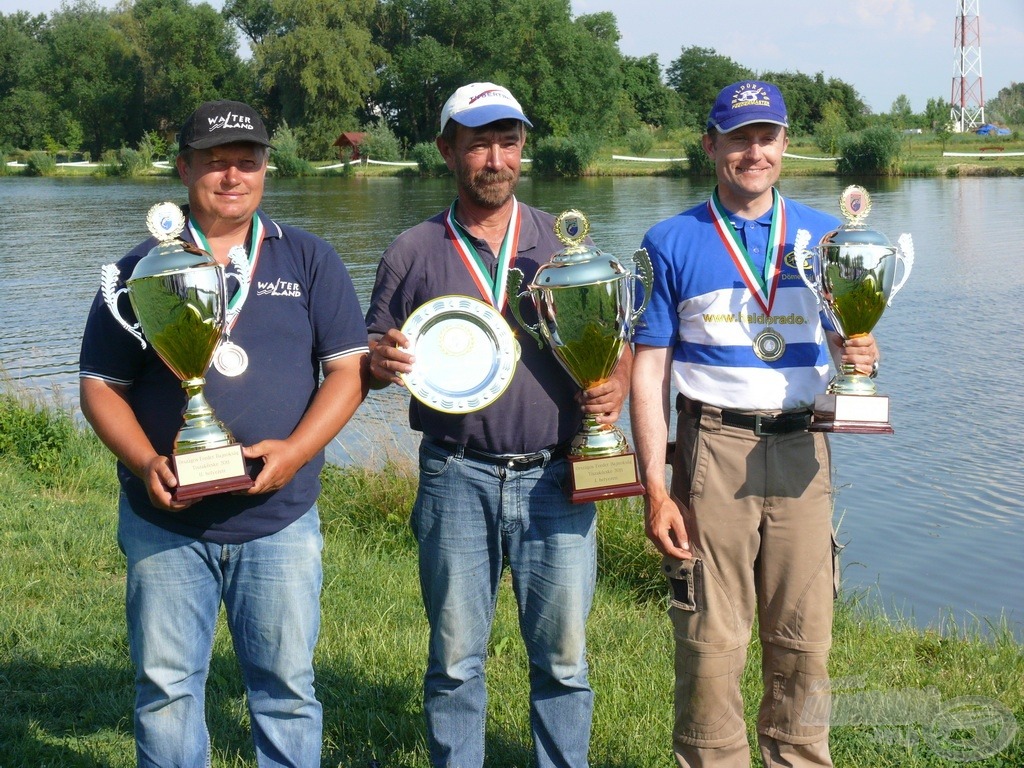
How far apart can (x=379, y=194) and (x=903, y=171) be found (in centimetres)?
2013

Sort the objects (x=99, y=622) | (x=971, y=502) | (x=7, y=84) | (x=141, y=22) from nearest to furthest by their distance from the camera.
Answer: (x=99, y=622) < (x=971, y=502) < (x=141, y=22) < (x=7, y=84)

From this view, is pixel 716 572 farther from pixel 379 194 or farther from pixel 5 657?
pixel 379 194

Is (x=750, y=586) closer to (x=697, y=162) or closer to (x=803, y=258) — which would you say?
(x=803, y=258)

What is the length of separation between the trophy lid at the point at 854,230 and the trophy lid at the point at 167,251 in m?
1.82

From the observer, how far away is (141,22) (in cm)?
7788

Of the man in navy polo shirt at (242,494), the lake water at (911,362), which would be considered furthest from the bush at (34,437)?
the man in navy polo shirt at (242,494)

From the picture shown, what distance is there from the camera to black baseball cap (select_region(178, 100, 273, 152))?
9.97 ft

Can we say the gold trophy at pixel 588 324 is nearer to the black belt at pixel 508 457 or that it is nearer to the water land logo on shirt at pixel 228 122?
A: the black belt at pixel 508 457

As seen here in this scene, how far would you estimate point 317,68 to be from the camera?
63062mm

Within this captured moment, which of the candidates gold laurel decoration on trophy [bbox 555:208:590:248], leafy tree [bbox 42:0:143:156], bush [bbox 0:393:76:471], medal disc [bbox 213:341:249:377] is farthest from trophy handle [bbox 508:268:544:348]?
leafy tree [bbox 42:0:143:156]

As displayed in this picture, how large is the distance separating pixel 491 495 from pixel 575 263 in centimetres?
75

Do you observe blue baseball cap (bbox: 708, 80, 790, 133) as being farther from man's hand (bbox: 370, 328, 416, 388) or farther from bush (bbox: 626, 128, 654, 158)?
bush (bbox: 626, 128, 654, 158)

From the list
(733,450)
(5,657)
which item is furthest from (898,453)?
(5,657)

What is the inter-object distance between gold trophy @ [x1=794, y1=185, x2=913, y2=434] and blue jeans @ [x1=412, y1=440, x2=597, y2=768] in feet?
2.73
